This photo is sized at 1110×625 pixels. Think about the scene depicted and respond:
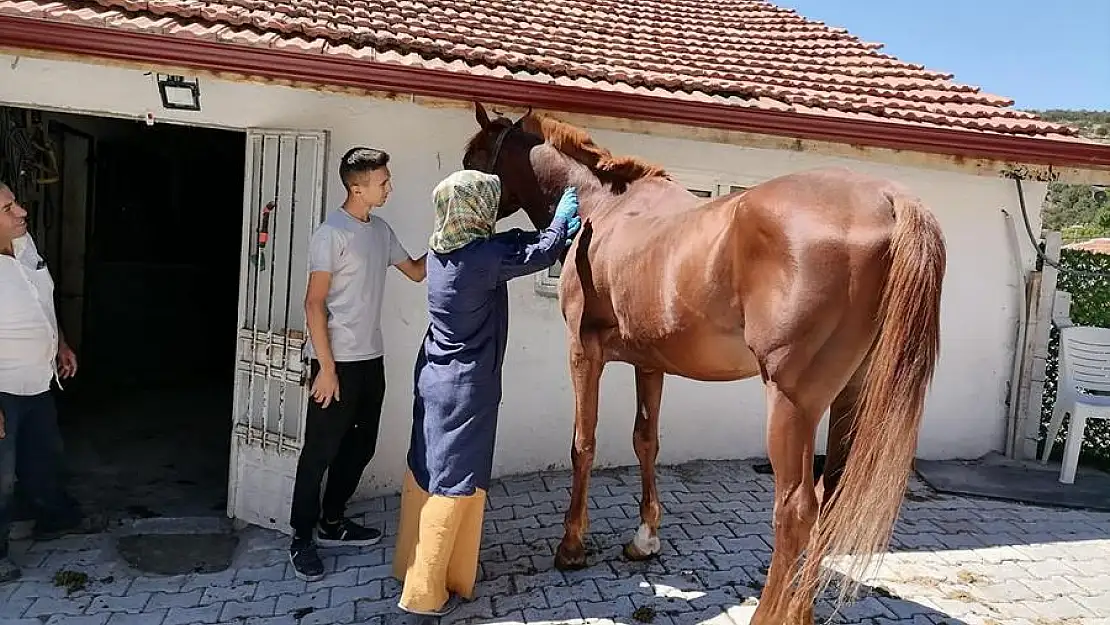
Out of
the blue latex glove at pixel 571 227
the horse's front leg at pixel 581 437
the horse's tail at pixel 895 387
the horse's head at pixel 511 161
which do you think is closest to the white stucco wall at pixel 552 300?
the horse's head at pixel 511 161

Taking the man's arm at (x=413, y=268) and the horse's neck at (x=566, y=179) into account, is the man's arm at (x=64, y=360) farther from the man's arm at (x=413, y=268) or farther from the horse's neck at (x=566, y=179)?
the horse's neck at (x=566, y=179)

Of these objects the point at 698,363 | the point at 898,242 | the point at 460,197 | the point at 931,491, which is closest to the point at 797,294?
the point at 898,242

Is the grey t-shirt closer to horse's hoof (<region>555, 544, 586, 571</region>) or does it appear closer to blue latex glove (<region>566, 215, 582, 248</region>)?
blue latex glove (<region>566, 215, 582, 248</region>)

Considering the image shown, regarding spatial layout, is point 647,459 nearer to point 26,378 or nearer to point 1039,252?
point 26,378

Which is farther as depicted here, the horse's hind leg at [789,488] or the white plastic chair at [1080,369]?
the white plastic chair at [1080,369]

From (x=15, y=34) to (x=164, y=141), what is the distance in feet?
15.0

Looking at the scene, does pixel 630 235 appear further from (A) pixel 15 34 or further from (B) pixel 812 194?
(A) pixel 15 34

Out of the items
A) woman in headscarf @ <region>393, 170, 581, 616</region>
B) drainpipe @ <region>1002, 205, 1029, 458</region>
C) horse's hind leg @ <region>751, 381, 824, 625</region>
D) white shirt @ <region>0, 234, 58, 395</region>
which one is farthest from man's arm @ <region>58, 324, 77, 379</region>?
drainpipe @ <region>1002, 205, 1029, 458</region>

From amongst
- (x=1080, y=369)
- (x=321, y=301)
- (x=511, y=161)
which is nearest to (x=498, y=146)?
(x=511, y=161)

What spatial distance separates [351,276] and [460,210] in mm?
818

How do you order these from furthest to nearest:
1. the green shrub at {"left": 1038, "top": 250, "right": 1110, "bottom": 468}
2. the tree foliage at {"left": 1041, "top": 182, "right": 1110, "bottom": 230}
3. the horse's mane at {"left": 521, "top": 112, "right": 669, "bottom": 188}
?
the tree foliage at {"left": 1041, "top": 182, "right": 1110, "bottom": 230} → the green shrub at {"left": 1038, "top": 250, "right": 1110, "bottom": 468} → the horse's mane at {"left": 521, "top": 112, "right": 669, "bottom": 188}

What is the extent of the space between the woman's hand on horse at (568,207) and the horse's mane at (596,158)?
0.22m

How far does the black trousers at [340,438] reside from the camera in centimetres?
346

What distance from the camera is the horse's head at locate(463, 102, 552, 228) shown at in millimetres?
3752
